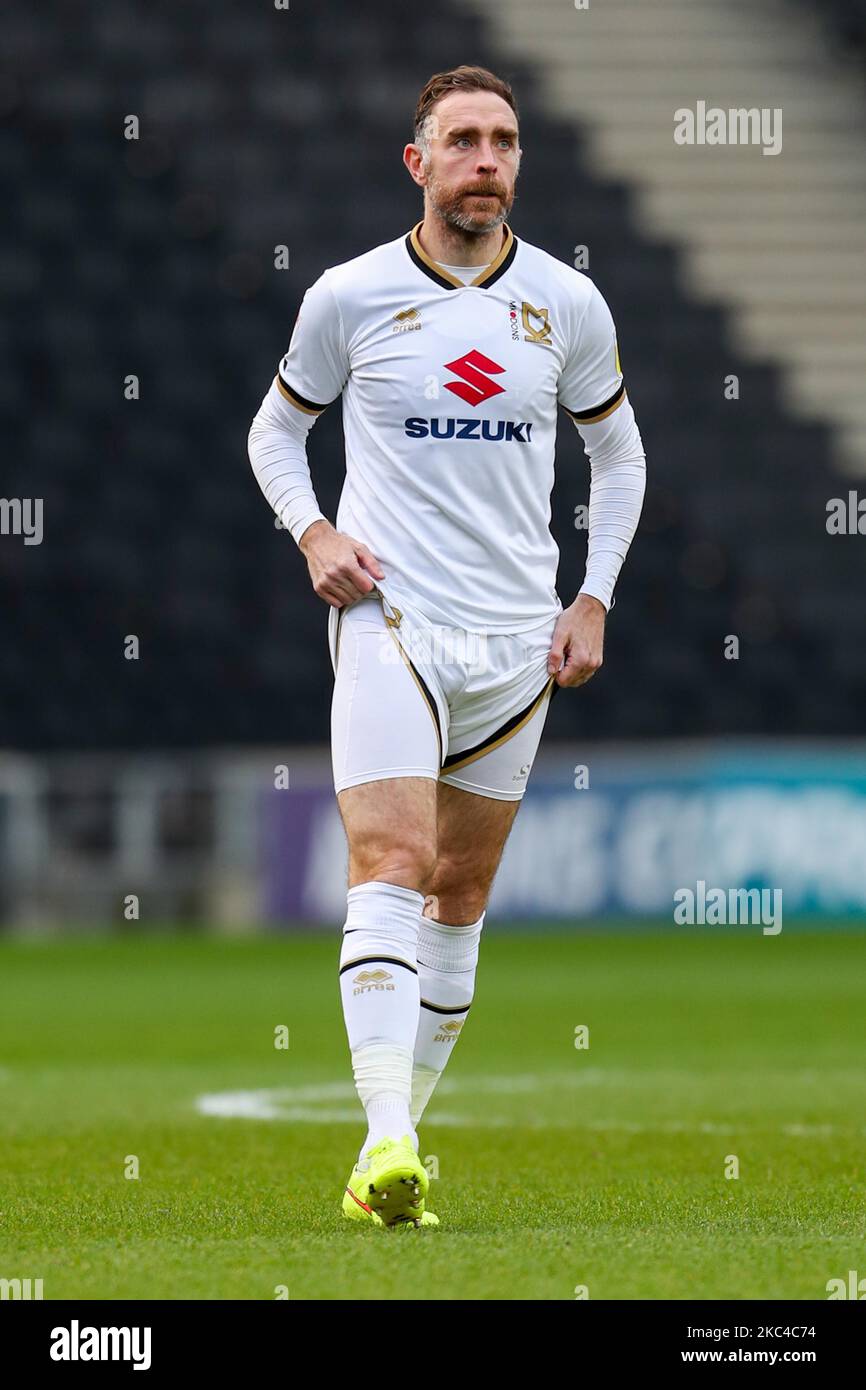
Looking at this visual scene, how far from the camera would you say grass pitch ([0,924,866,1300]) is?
3635mm

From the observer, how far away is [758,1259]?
145 inches

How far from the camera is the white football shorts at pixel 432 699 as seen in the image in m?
4.27

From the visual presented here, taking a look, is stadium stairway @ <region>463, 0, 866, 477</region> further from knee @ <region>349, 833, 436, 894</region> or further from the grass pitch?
knee @ <region>349, 833, 436, 894</region>

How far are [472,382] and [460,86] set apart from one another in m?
0.57

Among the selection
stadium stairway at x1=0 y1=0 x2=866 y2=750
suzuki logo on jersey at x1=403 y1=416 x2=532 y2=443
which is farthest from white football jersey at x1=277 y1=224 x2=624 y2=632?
stadium stairway at x1=0 y1=0 x2=866 y2=750

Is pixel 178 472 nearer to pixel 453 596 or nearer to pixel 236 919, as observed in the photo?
pixel 236 919

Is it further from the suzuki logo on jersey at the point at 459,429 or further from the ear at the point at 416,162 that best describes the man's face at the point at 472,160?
the suzuki logo on jersey at the point at 459,429

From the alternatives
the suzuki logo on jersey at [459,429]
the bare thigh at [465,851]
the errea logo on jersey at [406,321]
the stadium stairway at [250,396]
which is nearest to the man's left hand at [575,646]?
the bare thigh at [465,851]

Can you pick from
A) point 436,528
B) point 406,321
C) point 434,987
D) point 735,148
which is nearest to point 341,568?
point 436,528

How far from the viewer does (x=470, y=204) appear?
439cm

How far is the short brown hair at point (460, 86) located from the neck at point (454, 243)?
18cm

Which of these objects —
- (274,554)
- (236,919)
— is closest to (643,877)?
(236,919)

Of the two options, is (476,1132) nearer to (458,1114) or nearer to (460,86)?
(458,1114)
